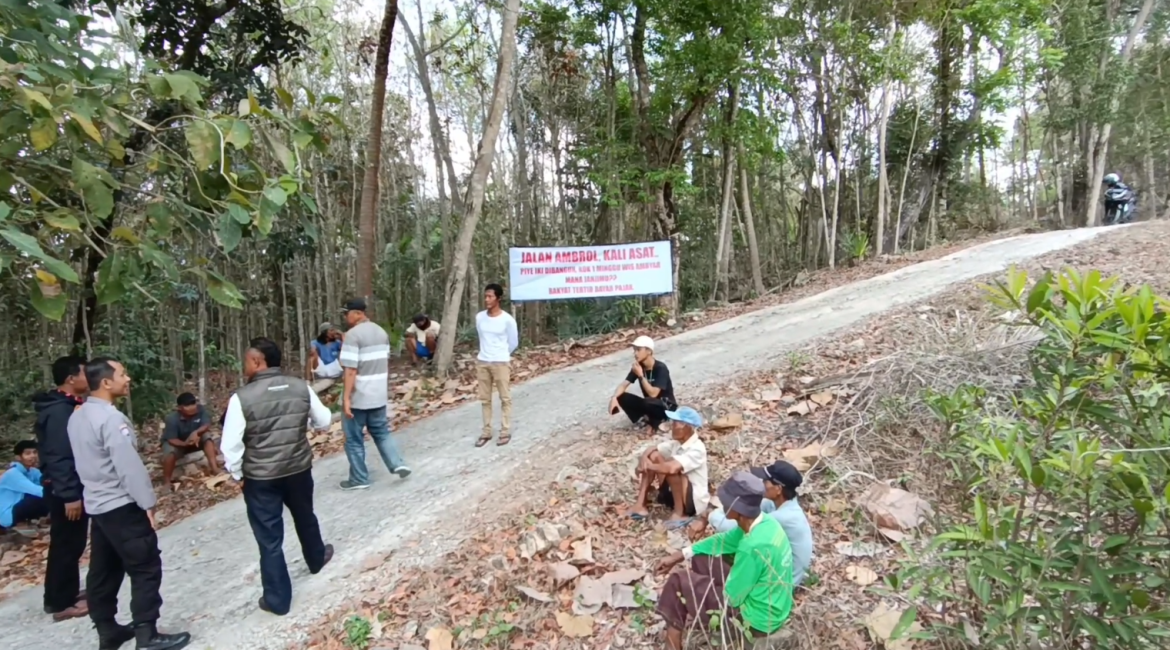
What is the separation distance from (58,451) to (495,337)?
2.97m

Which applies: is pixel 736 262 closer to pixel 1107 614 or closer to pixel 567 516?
pixel 567 516

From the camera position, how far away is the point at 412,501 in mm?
5090

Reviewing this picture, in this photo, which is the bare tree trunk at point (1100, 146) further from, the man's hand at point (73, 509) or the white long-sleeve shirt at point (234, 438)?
the man's hand at point (73, 509)

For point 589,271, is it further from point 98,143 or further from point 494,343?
point 98,143

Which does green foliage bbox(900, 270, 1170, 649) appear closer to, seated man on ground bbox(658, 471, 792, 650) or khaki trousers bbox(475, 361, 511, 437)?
seated man on ground bbox(658, 471, 792, 650)

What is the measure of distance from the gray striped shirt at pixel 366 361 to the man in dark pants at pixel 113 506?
1573 millimetres

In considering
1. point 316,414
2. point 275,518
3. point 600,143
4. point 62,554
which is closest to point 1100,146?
point 600,143

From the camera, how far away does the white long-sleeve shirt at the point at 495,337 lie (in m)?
5.48

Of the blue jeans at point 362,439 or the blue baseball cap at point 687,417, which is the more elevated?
the blue baseball cap at point 687,417

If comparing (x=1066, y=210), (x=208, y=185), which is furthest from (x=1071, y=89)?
(x=208, y=185)

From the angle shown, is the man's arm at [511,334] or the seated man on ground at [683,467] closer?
the seated man on ground at [683,467]

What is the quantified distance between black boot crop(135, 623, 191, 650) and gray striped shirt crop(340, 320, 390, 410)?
1797 mm

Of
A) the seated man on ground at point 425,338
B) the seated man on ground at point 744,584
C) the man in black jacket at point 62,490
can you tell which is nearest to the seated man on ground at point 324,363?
the seated man on ground at point 425,338

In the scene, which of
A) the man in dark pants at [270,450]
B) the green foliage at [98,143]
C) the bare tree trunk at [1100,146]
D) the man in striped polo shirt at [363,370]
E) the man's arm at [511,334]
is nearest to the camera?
the green foliage at [98,143]
